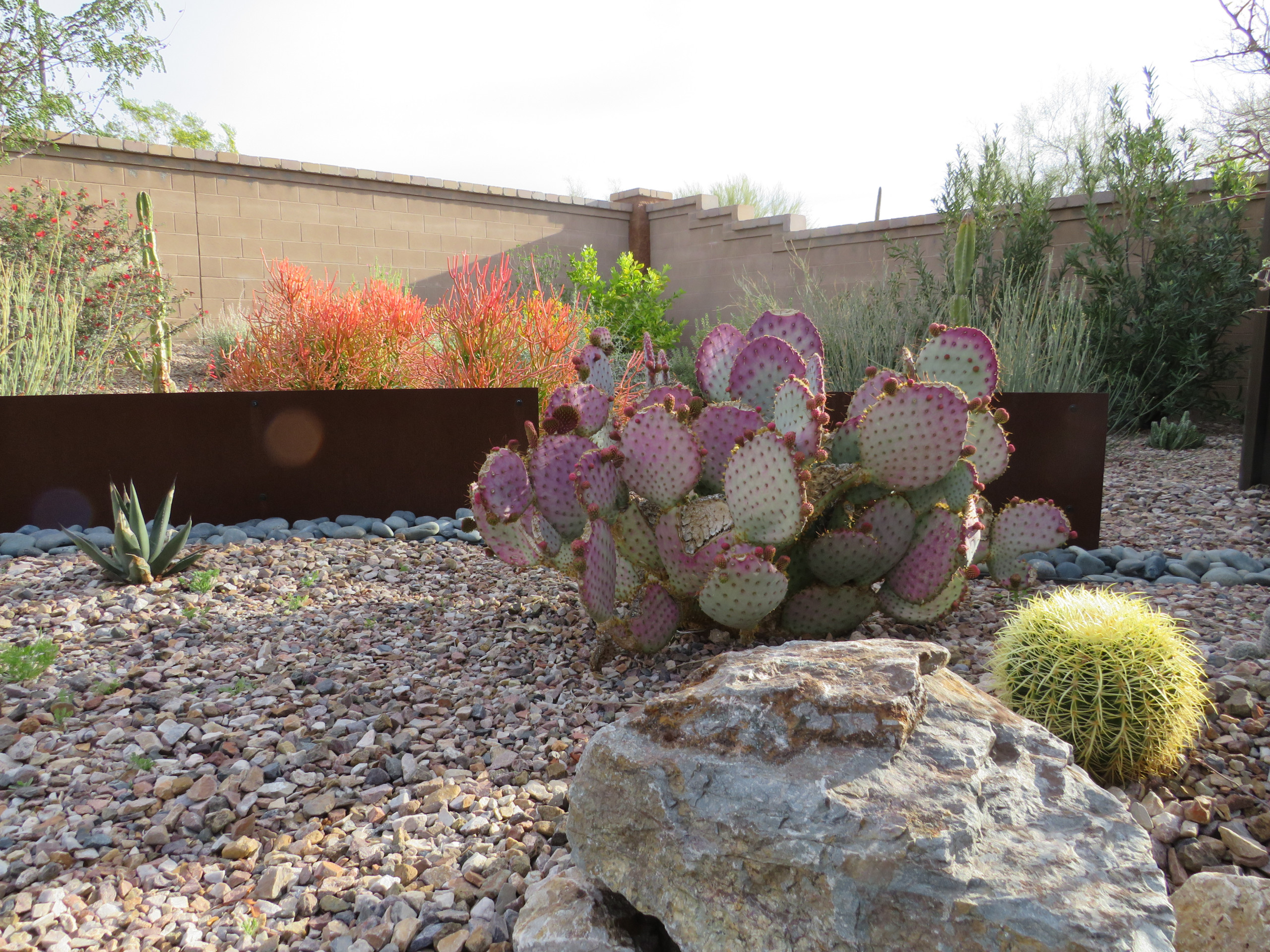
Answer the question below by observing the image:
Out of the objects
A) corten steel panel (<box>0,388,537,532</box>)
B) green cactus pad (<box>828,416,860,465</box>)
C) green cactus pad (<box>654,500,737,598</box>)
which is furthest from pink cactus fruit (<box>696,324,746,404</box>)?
corten steel panel (<box>0,388,537,532</box>)

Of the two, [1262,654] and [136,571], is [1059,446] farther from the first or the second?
[136,571]

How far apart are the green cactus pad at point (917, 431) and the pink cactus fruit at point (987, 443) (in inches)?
19.0

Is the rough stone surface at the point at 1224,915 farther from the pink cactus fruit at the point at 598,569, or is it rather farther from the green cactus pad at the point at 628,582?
the green cactus pad at the point at 628,582

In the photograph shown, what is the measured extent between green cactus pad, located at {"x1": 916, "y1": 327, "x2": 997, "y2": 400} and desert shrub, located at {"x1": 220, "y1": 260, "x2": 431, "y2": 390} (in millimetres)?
4102

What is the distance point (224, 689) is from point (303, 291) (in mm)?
4783

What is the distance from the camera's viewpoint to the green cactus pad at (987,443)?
2938 mm

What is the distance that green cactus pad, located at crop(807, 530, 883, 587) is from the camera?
8.58 feet

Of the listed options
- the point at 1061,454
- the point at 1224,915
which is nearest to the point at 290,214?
the point at 1061,454

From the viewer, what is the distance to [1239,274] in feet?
24.6

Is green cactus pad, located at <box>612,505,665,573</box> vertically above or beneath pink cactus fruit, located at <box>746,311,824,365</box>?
beneath

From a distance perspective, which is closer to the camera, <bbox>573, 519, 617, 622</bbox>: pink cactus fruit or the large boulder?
the large boulder

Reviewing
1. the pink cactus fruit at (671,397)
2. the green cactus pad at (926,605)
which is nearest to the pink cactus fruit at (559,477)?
the pink cactus fruit at (671,397)

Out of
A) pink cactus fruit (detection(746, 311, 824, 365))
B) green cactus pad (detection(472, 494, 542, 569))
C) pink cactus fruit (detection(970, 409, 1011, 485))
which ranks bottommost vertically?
green cactus pad (detection(472, 494, 542, 569))

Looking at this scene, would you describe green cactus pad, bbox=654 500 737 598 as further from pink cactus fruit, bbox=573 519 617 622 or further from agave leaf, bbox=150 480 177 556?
agave leaf, bbox=150 480 177 556
